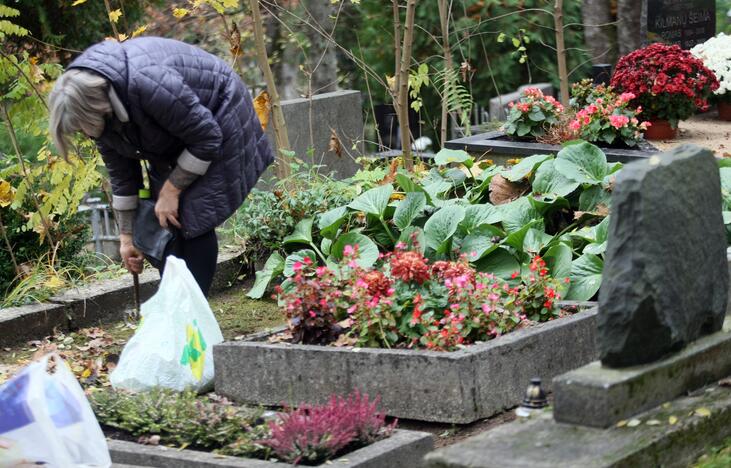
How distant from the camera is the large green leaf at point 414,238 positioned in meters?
5.71

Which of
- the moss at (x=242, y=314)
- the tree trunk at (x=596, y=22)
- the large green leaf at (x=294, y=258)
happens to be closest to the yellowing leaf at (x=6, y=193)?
the moss at (x=242, y=314)

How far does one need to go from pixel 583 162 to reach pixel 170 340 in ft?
8.98

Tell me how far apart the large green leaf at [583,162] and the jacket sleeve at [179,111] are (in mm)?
2279

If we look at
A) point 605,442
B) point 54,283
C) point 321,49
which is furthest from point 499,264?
point 321,49

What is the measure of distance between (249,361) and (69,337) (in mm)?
1866

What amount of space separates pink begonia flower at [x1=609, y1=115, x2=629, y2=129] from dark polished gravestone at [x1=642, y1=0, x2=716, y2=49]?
14.8 ft

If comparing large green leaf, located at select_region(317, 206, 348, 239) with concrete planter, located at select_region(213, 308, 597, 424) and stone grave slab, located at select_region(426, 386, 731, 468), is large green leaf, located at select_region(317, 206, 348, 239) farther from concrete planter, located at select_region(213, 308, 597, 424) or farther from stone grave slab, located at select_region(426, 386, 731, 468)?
stone grave slab, located at select_region(426, 386, 731, 468)

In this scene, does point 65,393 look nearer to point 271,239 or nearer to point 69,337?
point 69,337

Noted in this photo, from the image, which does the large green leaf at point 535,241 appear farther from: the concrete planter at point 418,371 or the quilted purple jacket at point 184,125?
the quilted purple jacket at point 184,125

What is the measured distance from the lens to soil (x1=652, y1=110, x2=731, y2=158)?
919 cm

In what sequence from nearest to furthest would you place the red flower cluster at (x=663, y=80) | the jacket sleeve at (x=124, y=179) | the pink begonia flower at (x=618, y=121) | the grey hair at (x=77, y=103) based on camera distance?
the grey hair at (x=77, y=103) → the jacket sleeve at (x=124, y=179) → the pink begonia flower at (x=618, y=121) → the red flower cluster at (x=663, y=80)

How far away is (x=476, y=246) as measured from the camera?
593cm

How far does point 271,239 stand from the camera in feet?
23.2

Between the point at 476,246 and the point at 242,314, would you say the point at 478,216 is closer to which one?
the point at 476,246
